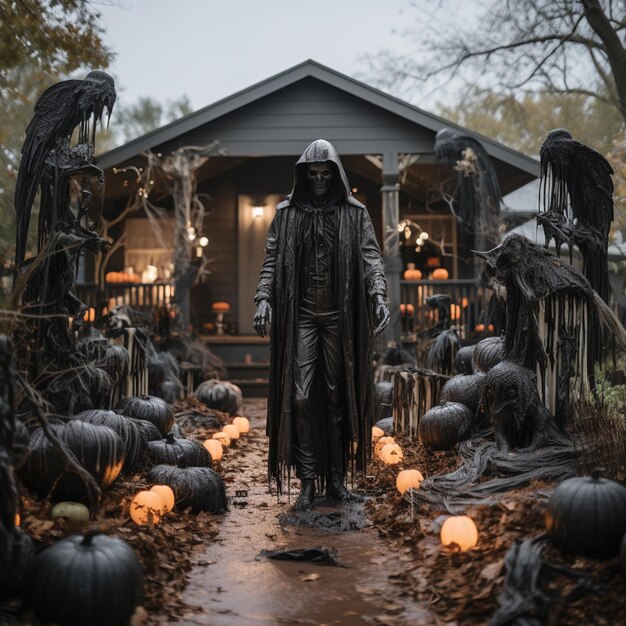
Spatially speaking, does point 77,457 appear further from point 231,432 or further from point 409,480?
point 231,432

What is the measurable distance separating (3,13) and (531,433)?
9704 mm

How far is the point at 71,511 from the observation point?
5934 millimetres

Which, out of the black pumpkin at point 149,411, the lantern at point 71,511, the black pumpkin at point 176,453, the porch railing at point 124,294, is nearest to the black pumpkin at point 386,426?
the black pumpkin at point 149,411

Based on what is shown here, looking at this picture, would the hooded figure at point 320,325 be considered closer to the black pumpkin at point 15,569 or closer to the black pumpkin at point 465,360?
the black pumpkin at point 15,569

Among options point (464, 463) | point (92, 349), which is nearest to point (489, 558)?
point (464, 463)

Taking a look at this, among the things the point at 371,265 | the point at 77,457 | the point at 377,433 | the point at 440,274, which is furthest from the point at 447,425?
the point at 440,274

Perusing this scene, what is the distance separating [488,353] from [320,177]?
296 cm

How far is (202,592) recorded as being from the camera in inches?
204

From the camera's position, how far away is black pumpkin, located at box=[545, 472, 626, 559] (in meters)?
4.79

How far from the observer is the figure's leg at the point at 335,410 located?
7.24m

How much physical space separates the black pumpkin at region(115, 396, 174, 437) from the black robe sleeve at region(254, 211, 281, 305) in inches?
111

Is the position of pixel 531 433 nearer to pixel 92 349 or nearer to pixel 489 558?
pixel 489 558

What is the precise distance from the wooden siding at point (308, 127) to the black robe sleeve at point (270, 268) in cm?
1063

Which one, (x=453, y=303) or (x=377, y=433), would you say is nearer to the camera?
(x=377, y=433)
